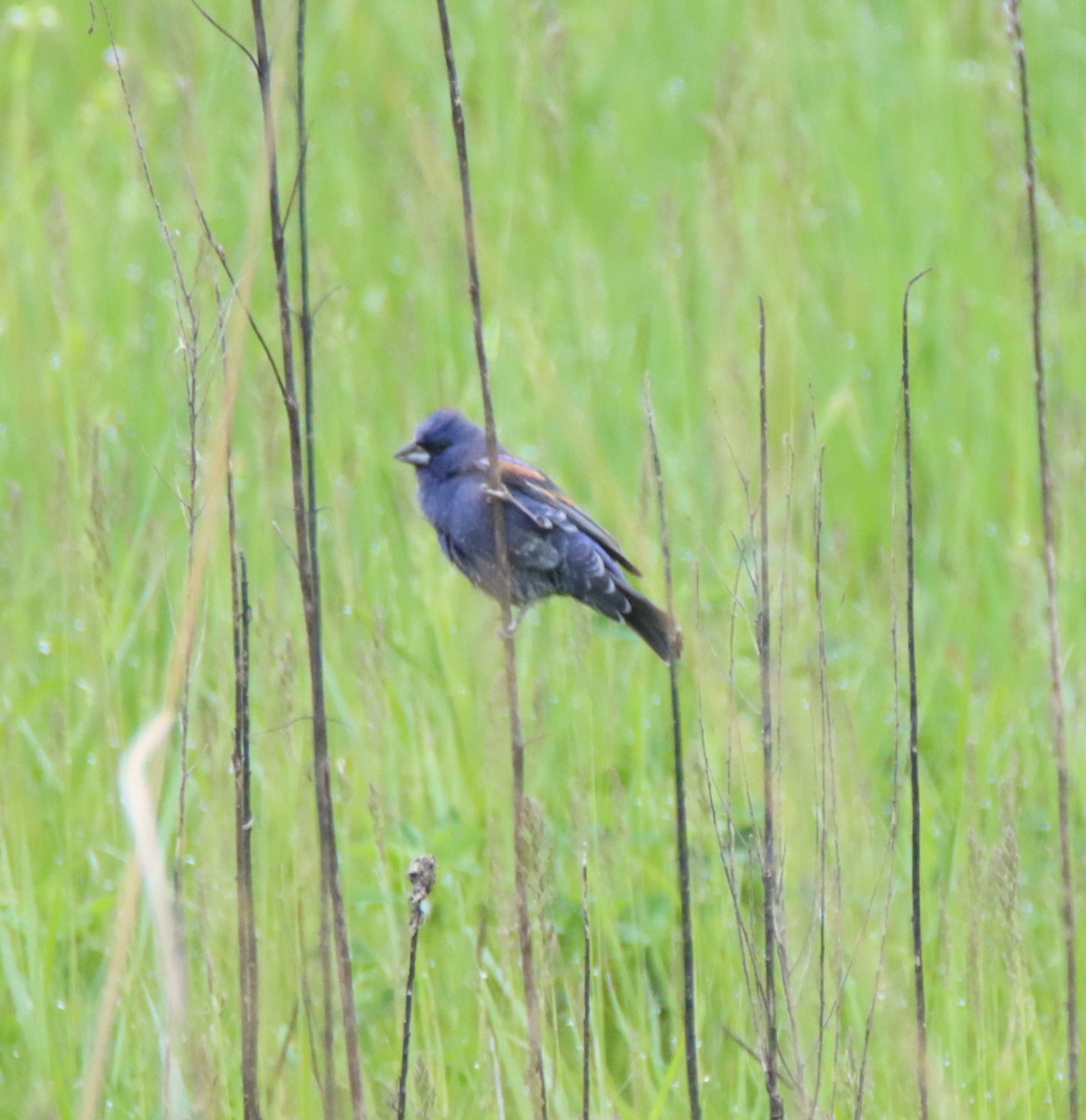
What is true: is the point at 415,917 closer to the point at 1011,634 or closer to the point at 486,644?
the point at 486,644

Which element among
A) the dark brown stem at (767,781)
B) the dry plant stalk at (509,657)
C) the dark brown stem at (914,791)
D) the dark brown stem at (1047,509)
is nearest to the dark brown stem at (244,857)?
the dry plant stalk at (509,657)

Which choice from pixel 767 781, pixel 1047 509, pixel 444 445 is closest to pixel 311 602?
pixel 767 781

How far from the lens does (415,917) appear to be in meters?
1.68

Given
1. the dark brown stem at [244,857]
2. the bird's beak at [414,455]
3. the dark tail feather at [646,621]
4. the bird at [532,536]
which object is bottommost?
the dark brown stem at [244,857]

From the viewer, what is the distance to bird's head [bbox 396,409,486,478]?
3.54m

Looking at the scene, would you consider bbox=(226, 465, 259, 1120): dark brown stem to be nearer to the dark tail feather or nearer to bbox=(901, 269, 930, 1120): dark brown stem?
bbox=(901, 269, 930, 1120): dark brown stem

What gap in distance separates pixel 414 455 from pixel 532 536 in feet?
1.05

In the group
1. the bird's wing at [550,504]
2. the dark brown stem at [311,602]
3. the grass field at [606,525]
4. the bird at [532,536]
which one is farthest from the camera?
the bird's wing at [550,504]

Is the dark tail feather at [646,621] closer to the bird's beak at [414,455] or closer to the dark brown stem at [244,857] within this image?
the bird's beak at [414,455]

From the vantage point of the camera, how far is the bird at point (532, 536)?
11.0 ft

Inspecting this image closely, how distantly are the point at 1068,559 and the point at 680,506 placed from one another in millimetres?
1014

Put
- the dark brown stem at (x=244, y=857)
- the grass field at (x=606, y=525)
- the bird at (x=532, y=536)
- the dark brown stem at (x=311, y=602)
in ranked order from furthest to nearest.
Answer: the bird at (x=532, y=536)
the grass field at (x=606, y=525)
the dark brown stem at (x=244, y=857)
the dark brown stem at (x=311, y=602)

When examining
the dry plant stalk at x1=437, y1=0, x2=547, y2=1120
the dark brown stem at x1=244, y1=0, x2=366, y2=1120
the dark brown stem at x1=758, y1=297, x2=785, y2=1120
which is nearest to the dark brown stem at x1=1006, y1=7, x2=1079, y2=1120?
the dark brown stem at x1=758, y1=297, x2=785, y2=1120

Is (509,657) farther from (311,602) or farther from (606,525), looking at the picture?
(606,525)
